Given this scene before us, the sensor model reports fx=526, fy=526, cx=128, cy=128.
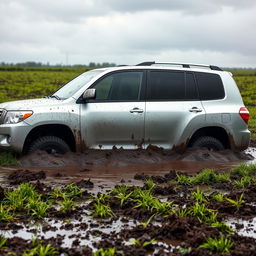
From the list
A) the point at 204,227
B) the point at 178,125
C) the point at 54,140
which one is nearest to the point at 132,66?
the point at 178,125

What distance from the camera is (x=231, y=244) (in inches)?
185

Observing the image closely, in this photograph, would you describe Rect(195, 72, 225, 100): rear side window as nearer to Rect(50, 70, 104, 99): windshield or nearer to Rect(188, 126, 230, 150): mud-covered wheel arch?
Rect(188, 126, 230, 150): mud-covered wheel arch

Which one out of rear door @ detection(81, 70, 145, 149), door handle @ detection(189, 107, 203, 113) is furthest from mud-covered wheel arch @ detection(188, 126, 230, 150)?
rear door @ detection(81, 70, 145, 149)

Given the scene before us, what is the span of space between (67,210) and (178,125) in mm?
4160

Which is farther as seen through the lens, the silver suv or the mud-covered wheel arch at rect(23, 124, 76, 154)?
the mud-covered wheel arch at rect(23, 124, 76, 154)

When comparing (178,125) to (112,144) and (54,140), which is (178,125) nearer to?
(112,144)

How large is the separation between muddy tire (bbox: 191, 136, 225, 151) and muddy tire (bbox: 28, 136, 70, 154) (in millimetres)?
2482

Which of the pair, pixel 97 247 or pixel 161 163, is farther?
pixel 161 163

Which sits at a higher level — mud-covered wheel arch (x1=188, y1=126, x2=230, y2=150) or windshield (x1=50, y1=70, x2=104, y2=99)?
windshield (x1=50, y1=70, x2=104, y2=99)

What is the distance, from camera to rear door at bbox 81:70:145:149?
9.09 meters

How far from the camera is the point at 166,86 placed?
31.9 feet

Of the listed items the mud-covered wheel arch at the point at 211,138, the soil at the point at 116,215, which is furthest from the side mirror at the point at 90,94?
the mud-covered wheel arch at the point at 211,138

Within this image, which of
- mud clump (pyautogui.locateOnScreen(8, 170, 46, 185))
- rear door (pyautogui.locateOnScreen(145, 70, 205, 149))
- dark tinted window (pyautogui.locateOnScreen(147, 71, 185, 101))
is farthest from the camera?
dark tinted window (pyautogui.locateOnScreen(147, 71, 185, 101))

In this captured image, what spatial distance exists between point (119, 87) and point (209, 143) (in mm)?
2043
